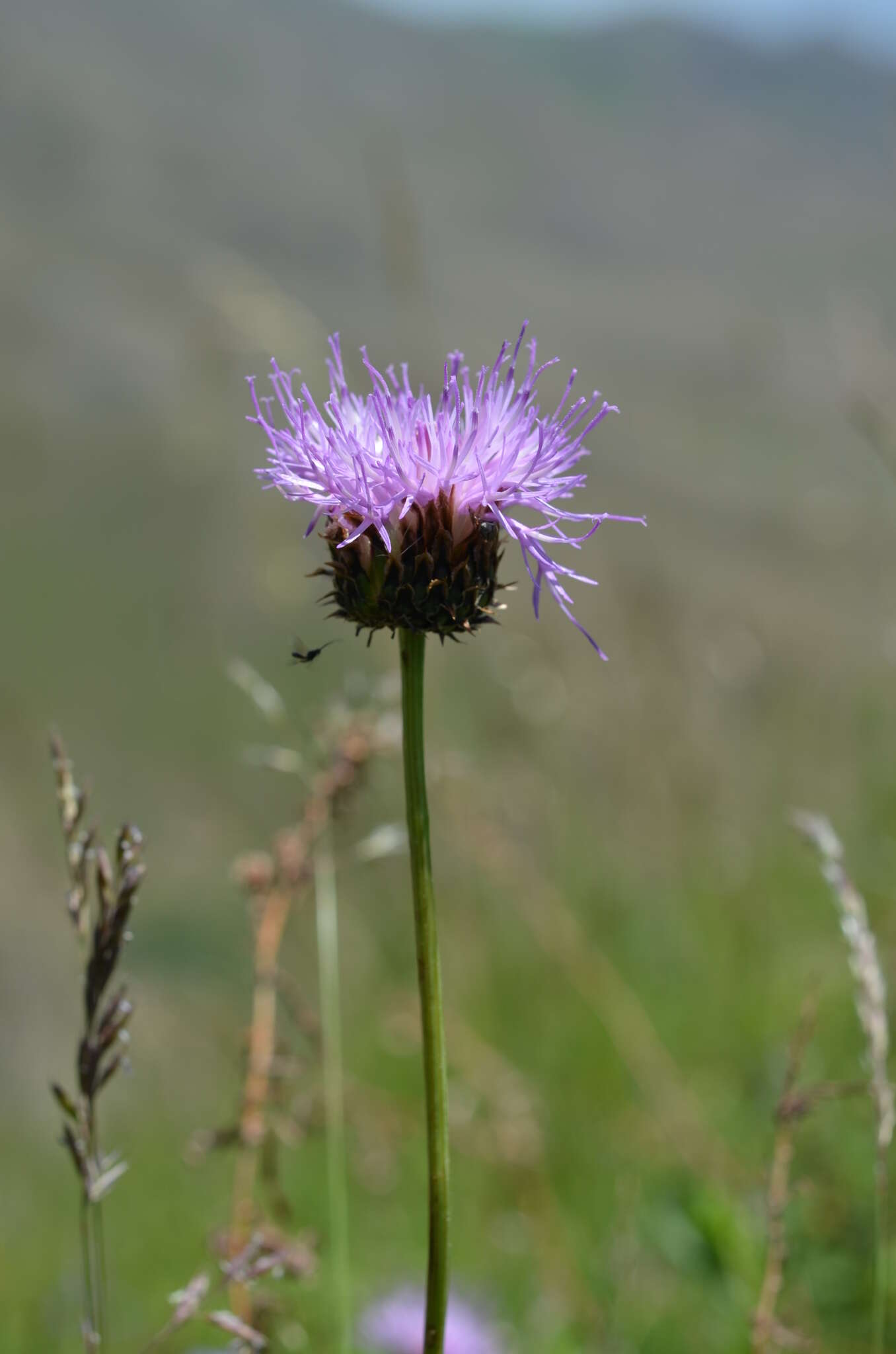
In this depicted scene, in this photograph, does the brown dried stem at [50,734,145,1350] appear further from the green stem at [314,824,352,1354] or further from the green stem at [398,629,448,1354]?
the green stem at [314,824,352,1354]

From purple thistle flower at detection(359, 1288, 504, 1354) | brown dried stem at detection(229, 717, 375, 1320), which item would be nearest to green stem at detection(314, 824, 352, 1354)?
brown dried stem at detection(229, 717, 375, 1320)

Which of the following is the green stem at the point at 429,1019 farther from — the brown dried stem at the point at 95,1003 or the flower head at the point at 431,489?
the brown dried stem at the point at 95,1003

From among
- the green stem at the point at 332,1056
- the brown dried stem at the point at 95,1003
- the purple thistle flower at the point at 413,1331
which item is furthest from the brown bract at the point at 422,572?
the purple thistle flower at the point at 413,1331

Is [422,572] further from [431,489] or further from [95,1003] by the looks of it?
[95,1003]

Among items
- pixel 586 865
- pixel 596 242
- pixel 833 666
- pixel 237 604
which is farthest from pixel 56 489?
pixel 596 242

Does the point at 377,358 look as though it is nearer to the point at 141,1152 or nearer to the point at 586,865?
the point at 586,865
